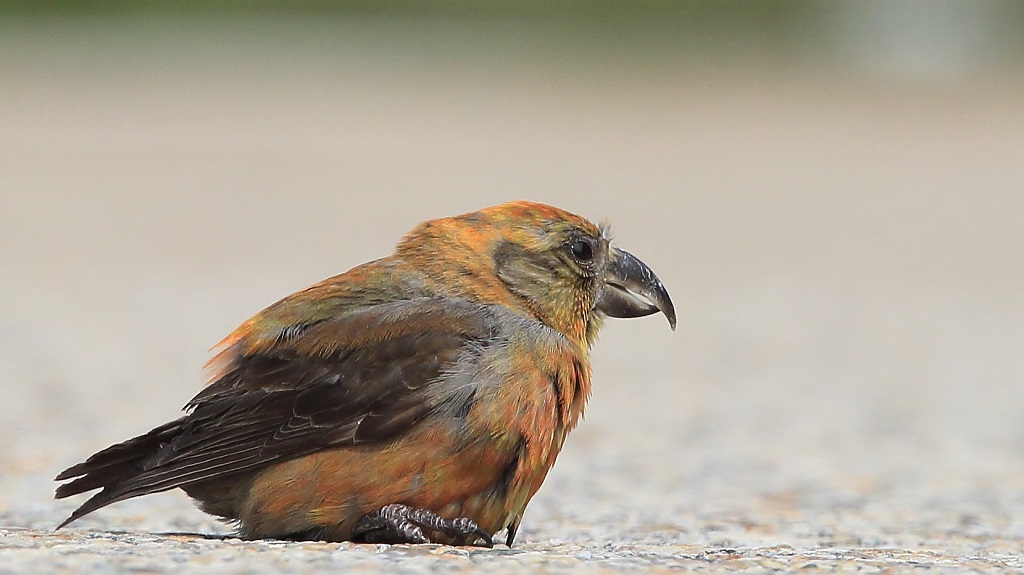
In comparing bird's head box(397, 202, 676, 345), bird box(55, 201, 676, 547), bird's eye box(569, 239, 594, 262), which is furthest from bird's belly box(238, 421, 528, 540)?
bird's eye box(569, 239, 594, 262)

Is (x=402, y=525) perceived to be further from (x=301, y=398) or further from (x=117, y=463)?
(x=117, y=463)

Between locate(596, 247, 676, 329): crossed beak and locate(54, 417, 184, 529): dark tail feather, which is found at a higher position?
locate(596, 247, 676, 329): crossed beak

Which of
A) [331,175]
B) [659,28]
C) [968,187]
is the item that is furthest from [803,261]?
[659,28]

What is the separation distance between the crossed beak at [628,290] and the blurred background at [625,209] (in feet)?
2.38

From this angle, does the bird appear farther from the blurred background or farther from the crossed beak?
the blurred background

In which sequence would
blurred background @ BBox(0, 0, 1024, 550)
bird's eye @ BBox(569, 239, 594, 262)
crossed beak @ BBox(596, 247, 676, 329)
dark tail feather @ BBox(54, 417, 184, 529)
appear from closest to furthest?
dark tail feather @ BBox(54, 417, 184, 529)
bird's eye @ BBox(569, 239, 594, 262)
crossed beak @ BBox(596, 247, 676, 329)
blurred background @ BBox(0, 0, 1024, 550)

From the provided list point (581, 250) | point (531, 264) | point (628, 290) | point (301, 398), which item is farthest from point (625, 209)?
point (301, 398)

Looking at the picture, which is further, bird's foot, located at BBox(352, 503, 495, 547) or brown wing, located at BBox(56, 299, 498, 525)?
brown wing, located at BBox(56, 299, 498, 525)

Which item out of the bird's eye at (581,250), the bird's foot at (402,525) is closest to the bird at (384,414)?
the bird's foot at (402,525)

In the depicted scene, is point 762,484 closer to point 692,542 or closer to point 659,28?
point 692,542

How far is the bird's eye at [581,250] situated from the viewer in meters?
5.21

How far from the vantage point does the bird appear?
439 centimetres

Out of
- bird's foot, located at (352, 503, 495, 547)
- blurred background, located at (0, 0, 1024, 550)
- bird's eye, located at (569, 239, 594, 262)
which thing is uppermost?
blurred background, located at (0, 0, 1024, 550)

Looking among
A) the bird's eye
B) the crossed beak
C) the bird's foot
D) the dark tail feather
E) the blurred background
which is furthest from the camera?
the blurred background
